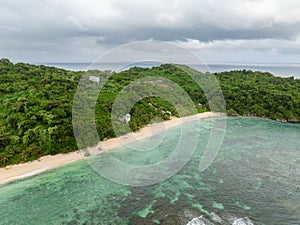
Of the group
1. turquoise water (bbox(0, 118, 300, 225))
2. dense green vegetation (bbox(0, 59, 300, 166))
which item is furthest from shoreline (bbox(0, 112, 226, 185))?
turquoise water (bbox(0, 118, 300, 225))

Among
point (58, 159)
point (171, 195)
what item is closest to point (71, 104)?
point (58, 159)

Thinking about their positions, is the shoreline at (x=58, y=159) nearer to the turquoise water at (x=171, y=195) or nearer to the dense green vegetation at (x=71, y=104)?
the dense green vegetation at (x=71, y=104)

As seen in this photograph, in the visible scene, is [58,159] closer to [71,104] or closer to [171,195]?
[71,104]

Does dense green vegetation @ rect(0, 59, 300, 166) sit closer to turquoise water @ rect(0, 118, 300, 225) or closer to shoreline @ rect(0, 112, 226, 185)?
shoreline @ rect(0, 112, 226, 185)

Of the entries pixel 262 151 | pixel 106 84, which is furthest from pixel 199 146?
pixel 106 84

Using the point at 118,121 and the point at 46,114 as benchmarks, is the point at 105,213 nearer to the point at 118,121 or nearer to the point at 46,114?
the point at 46,114

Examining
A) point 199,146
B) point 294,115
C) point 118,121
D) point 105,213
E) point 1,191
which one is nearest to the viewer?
point 105,213

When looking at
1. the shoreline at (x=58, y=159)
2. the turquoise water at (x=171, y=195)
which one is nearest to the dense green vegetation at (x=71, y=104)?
the shoreline at (x=58, y=159)
